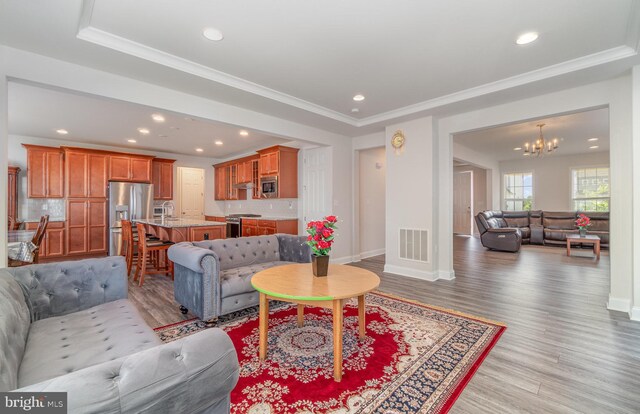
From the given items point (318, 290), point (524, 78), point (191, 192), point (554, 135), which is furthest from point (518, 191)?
point (191, 192)

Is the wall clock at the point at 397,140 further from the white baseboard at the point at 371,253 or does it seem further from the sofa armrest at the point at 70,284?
the sofa armrest at the point at 70,284

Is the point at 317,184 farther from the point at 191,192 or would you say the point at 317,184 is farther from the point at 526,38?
the point at 191,192

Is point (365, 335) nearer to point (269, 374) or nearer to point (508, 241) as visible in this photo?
point (269, 374)

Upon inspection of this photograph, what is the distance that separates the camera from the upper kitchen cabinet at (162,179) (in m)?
7.48

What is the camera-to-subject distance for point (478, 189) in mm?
10688

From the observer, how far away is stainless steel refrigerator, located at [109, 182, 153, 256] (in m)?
6.55

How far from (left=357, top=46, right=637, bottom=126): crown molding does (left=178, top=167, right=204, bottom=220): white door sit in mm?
6276

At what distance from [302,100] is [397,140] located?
188 cm

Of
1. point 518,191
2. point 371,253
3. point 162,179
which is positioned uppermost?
point 162,179

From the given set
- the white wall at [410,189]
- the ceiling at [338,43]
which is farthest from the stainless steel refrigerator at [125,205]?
the white wall at [410,189]

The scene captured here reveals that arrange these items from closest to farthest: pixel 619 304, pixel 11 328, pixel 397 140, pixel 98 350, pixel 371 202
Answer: pixel 11 328
pixel 98 350
pixel 619 304
pixel 397 140
pixel 371 202

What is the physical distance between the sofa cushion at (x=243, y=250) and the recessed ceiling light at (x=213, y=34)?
2187mm

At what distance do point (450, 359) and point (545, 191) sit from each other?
10.0 metres

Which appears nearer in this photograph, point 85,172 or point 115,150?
point 85,172
